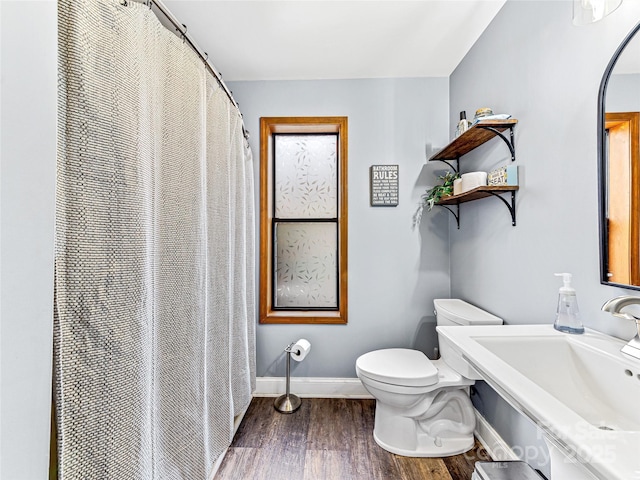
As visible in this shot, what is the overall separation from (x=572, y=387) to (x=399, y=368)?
912mm

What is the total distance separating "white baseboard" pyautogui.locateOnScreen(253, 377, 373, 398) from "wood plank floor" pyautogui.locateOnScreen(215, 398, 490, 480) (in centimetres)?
20

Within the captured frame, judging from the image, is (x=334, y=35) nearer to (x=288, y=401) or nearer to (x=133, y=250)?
(x=133, y=250)

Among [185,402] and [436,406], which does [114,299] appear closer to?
[185,402]

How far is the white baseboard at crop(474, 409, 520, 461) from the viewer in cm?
157

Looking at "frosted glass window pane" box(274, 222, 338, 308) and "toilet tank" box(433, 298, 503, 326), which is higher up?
"frosted glass window pane" box(274, 222, 338, 308)

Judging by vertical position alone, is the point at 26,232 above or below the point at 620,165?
below

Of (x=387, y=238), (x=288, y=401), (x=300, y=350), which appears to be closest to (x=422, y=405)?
(x=300, y=350)

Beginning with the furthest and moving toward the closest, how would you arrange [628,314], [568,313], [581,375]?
[568,313]
[581,375]
[628,314]

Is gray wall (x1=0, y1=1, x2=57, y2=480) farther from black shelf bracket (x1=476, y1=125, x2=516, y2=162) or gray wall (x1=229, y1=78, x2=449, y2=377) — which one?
gray wall (x1=229, y1=78, x2=449, y2=377)

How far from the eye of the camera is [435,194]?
86.9 inches

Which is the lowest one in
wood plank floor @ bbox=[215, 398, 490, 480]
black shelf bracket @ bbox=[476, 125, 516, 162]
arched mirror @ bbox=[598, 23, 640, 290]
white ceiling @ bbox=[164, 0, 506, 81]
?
wood plank floor @ bbox=[215, 398, 490, 480]

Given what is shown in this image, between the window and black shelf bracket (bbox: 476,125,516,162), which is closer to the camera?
black shelf bracket (bbox: 476,125,516,162)

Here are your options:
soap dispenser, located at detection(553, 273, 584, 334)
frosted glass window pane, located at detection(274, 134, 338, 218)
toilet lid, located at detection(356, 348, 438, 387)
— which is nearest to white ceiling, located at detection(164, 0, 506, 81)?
frosted glass window pane, located at detection(274, 134, 338, 218)

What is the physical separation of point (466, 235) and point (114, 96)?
79.5 inches
